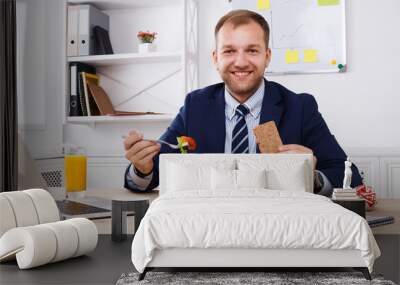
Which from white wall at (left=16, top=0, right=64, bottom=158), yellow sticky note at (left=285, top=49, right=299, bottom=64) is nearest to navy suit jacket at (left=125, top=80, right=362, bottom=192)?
yellow sticky note at (left=285, top=49, right=299, bottom=64)

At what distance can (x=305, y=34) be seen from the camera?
3580 millimetres

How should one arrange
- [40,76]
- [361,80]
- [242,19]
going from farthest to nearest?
[40,76]
[361,80]
[242,19]

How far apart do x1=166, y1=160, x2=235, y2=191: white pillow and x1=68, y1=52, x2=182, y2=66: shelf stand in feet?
3.90

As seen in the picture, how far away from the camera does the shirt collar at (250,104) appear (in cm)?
308

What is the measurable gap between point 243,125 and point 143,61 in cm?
104

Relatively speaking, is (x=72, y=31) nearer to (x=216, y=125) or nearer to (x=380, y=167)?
(x=216, y=125)

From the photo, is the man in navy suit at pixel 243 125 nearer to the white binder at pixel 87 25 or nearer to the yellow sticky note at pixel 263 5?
the yellow sticky note at pixel 263 5

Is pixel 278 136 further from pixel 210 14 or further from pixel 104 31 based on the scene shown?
pixel 104 31

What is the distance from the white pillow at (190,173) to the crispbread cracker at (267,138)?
422mm

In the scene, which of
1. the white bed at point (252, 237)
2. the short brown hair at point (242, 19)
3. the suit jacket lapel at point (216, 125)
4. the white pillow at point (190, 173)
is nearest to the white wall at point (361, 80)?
the short brown hair at point (242, 19)

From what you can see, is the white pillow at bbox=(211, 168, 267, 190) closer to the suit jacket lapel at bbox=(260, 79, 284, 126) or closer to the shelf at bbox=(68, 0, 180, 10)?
the suit jacket lapel at bbox=(260, 79, 284, 126)

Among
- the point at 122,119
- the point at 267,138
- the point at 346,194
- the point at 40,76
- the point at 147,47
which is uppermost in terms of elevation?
the point at 147,47

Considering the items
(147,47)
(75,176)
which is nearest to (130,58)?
(147,47)

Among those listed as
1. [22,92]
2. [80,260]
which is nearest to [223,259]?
[80,260]
